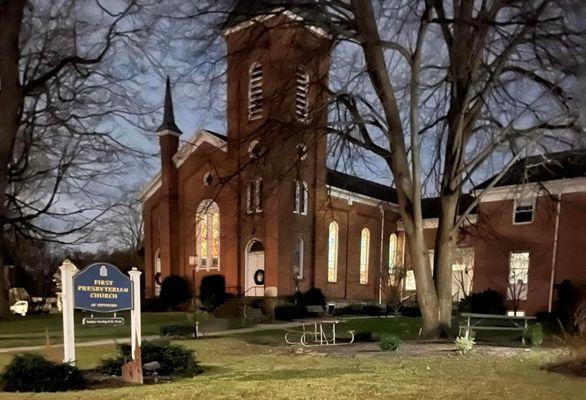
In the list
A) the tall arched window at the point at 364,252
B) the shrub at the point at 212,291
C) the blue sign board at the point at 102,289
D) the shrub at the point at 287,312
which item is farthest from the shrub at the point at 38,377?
the tall arched window at the point at 364,252

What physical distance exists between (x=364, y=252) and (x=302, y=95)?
875 inches

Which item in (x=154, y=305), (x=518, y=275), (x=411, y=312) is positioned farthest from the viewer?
(x=154, y=305)

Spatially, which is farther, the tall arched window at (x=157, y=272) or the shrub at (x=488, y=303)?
the tall arched window at (x=157, y=272)

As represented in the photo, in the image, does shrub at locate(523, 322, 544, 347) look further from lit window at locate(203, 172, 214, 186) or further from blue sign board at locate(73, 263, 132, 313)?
lit window at locate(203, 172, 214, 186)

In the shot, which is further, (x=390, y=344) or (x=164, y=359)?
(x=390, y=344)

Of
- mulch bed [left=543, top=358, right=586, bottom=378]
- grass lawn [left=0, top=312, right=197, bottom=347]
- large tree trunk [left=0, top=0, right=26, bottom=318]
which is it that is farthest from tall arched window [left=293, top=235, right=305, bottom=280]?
mulch bed [left=543, top=358, right=586, bottom=378]

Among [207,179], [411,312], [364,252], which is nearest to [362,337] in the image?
[411,312]

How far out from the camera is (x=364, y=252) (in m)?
36.7

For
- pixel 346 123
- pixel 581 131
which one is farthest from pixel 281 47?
pixel 581 131

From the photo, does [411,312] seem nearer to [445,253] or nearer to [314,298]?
[314,298]

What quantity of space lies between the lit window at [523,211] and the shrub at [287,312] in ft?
40.5

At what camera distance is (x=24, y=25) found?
→ 798 inches

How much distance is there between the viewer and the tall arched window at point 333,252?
1309 inches

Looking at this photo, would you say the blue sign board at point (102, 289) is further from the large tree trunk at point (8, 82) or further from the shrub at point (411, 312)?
the shrub at point (411, 312)
